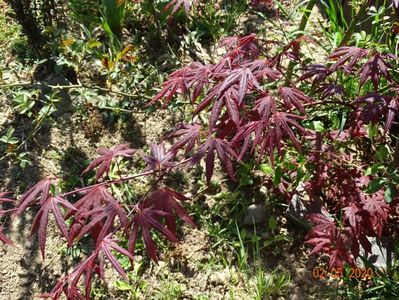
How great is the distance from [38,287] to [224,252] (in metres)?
1.01

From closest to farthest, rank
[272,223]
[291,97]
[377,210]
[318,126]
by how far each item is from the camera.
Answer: [291,97] → [377,210] → [272,223] → [318,126]

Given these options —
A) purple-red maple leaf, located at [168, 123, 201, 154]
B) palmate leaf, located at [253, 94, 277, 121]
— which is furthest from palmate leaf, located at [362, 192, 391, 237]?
purple-red maple leaf, located at [168, 123, 201, 154]

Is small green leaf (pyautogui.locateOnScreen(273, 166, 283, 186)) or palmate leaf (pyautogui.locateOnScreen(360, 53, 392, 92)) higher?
palmate leaf (pyautogui.locateOnScreen(360, 53, 392, 92))

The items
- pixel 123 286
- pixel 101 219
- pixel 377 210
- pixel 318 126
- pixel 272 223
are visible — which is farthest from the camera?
pixel 318 126

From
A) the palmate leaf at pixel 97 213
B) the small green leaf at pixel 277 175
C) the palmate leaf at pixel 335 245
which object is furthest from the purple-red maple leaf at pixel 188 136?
the palmate leaf at pixel 335 245

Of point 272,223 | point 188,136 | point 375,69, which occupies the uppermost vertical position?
point 375,69

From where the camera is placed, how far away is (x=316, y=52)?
3.20 meters

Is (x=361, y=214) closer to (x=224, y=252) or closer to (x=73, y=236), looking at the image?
(x=224, y=252)

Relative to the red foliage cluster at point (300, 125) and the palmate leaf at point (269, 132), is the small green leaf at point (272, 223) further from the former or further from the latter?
the palmate leaf at point (269, 132)

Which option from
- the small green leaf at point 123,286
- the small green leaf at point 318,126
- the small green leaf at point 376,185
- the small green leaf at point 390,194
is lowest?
the small green leaf at point 123,286

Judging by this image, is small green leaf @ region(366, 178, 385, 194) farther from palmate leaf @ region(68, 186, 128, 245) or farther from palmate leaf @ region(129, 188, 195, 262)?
palmate leaf @ region(68, 186, 128, 245)

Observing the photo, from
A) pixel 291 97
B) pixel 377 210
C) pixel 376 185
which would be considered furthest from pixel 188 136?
pixel 377 210

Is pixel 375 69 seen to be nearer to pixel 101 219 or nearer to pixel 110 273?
pixel 101 219
